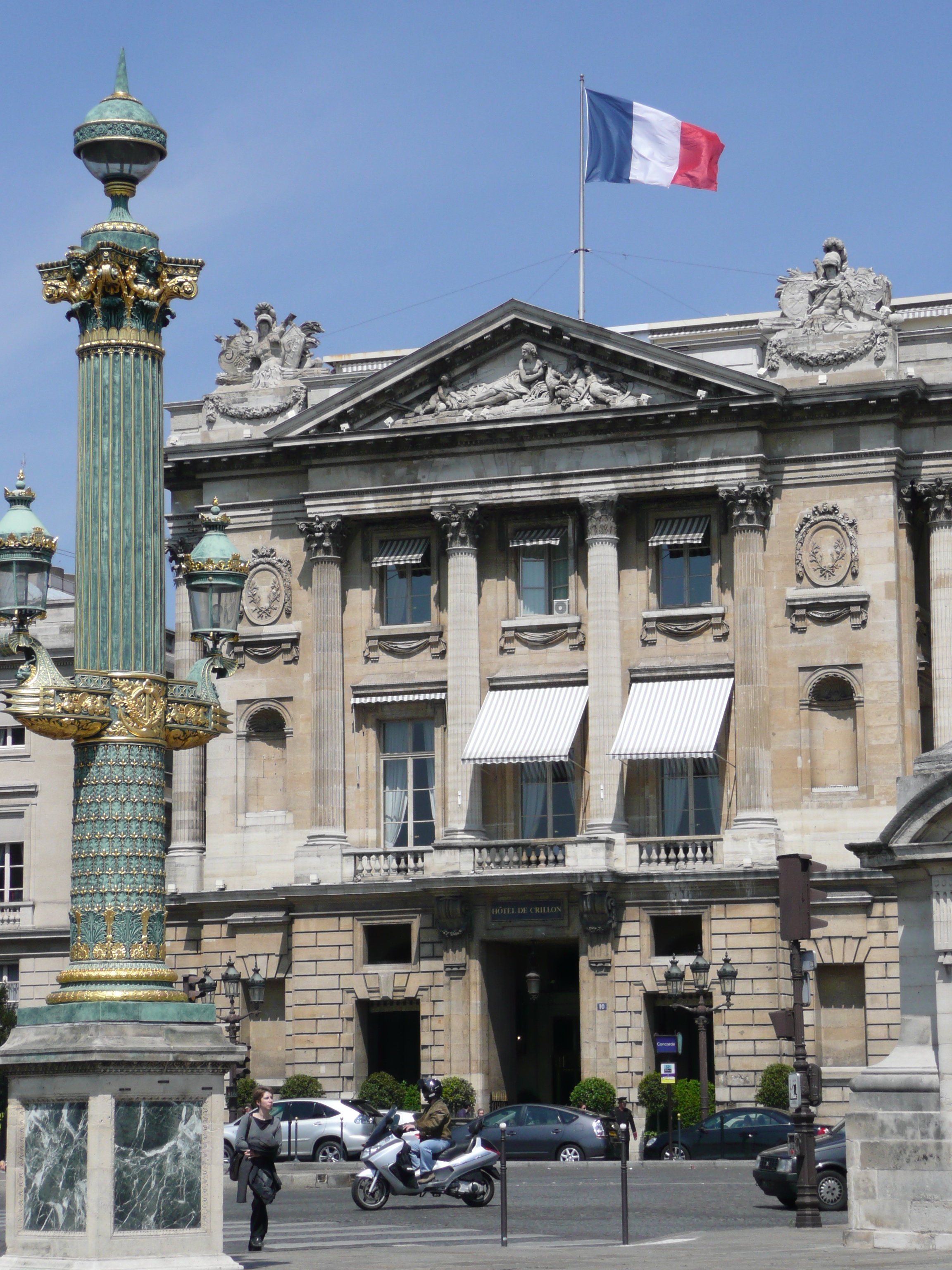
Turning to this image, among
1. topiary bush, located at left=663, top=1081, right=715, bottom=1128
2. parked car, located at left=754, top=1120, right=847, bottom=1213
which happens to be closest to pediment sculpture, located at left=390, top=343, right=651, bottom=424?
topiary bush, located at left=663, top=1081, right=715, bottom=1128

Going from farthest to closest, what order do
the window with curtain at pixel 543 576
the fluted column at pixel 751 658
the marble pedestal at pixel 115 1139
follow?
the window with curtain at pixel 543 576 → the fluted column at pixel 751 658 → the marble pedestal at pixel 115 1139

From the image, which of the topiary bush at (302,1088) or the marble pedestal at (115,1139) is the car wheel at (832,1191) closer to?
the marble pedestal at (115,1139)

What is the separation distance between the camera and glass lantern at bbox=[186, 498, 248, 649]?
2138cm

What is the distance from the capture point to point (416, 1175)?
3466cm

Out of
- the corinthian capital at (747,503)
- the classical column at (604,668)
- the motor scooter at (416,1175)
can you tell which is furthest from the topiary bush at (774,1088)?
the motor scooter at (416,1175)

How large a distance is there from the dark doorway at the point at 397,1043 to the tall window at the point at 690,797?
839 centimetres

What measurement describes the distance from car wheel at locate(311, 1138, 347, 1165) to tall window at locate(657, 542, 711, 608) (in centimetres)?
1685

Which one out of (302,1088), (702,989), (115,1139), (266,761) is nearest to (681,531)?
(702,989)

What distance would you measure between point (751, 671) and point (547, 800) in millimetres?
6350

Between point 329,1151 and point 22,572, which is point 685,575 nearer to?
point 329,1151

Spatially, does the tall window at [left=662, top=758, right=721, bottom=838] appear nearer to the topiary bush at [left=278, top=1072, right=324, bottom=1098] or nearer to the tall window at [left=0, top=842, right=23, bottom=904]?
the topiary bush at [left=278, top=1072, right=324, bottom=1098]

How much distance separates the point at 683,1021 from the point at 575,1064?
13.1ft

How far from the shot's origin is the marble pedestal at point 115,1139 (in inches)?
733

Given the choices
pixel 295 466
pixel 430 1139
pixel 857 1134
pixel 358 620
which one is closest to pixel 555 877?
pixel 358 620
